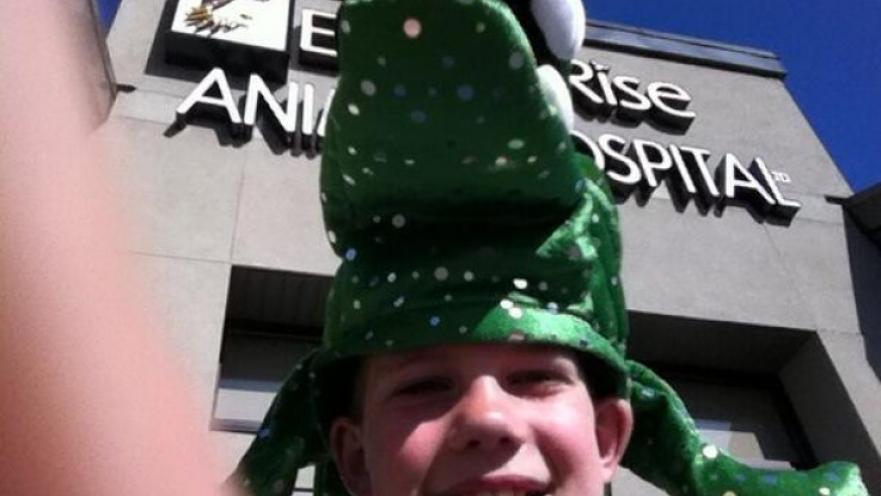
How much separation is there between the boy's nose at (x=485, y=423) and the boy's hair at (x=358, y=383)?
218mm

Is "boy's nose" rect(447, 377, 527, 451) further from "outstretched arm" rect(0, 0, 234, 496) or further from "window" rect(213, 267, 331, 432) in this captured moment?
"window" rect(213, 267, 331, 432)

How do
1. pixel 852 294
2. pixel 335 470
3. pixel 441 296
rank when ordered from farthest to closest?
pixel 852 294 < pixel 335 470 < pixel 441 296

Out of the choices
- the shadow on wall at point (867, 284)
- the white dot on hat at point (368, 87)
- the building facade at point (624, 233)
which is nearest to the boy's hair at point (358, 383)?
the white dot on hat at point (368, 87)

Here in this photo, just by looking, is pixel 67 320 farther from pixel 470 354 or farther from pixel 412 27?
pixel 470 354

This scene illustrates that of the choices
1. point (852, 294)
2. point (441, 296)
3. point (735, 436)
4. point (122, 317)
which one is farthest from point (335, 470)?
point (852, 294)

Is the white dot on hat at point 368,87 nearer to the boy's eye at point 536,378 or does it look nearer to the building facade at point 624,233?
the boy's eye at point 536,378

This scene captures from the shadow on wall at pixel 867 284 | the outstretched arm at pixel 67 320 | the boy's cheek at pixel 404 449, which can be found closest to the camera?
the outstretched arm at pixel 67 320

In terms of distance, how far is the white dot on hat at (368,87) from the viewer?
1241 millimetres

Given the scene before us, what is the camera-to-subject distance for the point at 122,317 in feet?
1.95

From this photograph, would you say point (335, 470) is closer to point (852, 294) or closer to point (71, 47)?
point (71, 47)

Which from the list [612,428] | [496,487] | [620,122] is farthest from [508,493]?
[620,122]

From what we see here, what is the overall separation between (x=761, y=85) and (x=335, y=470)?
4.97 meters

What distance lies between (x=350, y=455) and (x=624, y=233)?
3086mm

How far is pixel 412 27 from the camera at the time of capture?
1.19m
